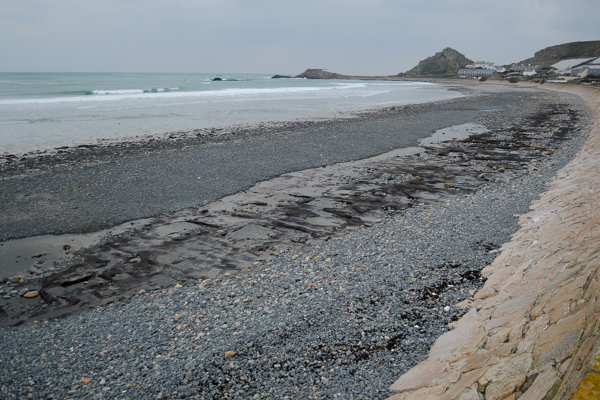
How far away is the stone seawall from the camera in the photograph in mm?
2562

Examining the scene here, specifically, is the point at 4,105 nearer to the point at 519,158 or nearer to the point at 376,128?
the point at 376,128

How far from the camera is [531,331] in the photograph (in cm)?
350

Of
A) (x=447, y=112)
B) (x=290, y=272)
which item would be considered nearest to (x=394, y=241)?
(x=290, y=272)

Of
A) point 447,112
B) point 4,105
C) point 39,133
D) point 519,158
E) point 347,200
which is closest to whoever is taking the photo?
point 347,200

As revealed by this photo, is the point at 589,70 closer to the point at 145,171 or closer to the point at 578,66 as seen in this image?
the point at 578,66

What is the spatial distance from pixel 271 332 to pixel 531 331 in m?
3.16

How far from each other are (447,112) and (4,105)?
143 feet

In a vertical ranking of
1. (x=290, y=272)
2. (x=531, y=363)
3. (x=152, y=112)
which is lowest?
(x=290, y=272)

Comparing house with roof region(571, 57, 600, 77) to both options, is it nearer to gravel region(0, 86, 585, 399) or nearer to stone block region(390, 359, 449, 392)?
gravel region(0, 86, 585, 399)

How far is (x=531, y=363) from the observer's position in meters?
2.92

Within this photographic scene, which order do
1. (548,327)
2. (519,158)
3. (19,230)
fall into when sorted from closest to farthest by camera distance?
(548,327), (19,230), (519,158)

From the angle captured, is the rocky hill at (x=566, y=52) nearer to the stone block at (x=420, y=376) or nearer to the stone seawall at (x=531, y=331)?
the stone seawall at (x=531, y=331)

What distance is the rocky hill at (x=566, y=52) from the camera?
467 feet

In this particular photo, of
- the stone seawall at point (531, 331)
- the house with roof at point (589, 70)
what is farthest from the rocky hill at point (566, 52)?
the stone seawall at point (531, 331)
